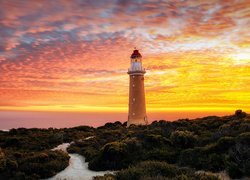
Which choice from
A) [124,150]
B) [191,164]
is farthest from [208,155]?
[124,150]

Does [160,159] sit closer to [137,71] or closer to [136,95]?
[136,95]

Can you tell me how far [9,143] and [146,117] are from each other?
19.9 meters

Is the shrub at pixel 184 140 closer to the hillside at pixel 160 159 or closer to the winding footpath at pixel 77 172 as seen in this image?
the hillside at pixel 160 159

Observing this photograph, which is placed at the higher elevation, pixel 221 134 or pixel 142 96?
pixel 142 96

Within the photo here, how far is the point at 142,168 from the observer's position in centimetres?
1051

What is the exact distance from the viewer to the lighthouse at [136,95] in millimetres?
38000

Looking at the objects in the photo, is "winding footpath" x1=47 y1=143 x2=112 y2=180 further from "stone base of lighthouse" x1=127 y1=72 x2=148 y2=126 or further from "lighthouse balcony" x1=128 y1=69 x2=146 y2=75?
"lighthouse balcony" x1=128 y1=69 x2=146 y2=75

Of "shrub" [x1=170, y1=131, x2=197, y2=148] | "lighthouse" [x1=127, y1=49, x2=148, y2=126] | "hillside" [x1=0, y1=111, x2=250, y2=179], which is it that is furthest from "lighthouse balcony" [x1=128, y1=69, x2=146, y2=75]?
"shrub" [x1=170, y1=131, x2=197, y2=148]

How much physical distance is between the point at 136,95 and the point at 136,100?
0.69 m

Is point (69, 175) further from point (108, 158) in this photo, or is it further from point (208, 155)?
point (208, 155)

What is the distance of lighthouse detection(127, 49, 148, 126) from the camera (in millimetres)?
38000

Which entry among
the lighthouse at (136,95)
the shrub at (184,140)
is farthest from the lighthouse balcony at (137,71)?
the shrub at (184,140)

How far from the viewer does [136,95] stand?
38.1 meters

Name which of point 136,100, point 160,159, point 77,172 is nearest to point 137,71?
point 136,100
